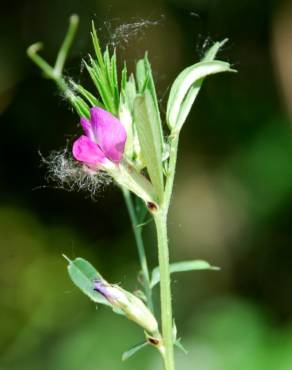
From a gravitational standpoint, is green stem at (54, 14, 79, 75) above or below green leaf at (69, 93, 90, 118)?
above

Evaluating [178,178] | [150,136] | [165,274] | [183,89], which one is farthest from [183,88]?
[178,178]

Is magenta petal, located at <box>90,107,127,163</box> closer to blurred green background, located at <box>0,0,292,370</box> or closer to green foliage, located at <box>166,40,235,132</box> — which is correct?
green foliage, located at <box>166,40,235,132</box>

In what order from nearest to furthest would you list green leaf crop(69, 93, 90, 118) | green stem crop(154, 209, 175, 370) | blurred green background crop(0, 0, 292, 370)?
green stem crop(154, 209, 175, 370) → green leaf crop(69, 93, 90, 118) → blurred green background crop(0, 0, 292, 370)

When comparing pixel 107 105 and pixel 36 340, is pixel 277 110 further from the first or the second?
pixel 107 105

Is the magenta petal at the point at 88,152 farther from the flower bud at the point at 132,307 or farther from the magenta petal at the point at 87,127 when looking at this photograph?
the flower bud at the point at 132,307

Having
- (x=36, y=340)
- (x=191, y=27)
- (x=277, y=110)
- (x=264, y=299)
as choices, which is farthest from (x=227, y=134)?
(x=36, y=340)

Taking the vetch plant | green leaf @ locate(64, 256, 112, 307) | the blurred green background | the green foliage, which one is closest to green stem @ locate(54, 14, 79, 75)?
the vetch plant
